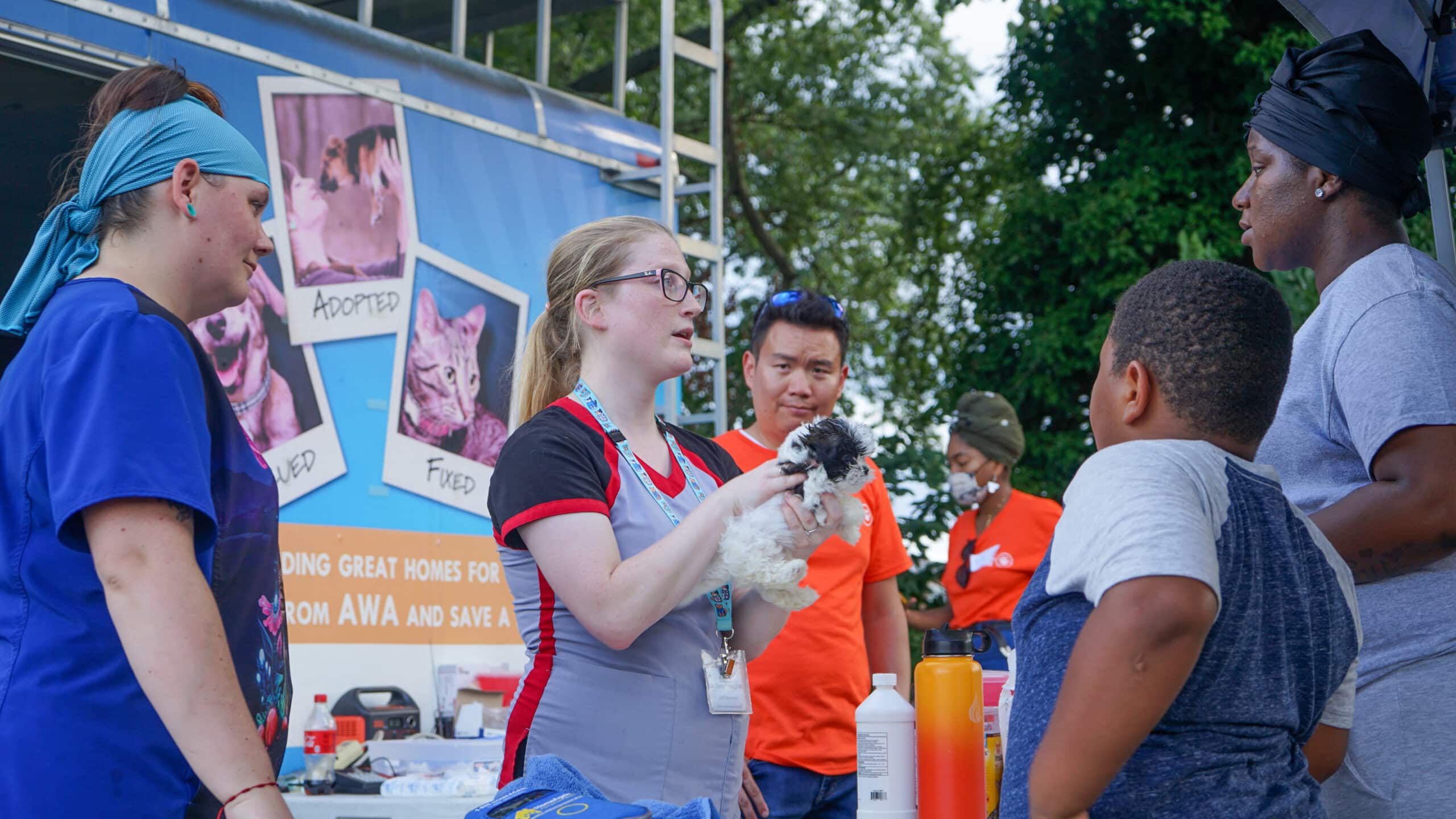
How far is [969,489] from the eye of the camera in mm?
6168

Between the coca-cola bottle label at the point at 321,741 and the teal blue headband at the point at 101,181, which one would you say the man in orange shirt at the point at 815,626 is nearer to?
the coca-cola bottle label at the point at 321,741

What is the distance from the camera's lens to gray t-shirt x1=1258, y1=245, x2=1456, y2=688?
6.22 ft

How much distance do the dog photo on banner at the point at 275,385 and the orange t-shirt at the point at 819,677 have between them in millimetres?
1607

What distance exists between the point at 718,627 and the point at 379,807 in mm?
1739

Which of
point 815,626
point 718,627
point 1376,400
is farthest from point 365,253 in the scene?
point 1376,400

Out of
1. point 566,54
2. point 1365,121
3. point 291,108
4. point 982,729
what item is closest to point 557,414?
point 982,729

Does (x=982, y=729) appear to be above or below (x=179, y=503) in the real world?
below

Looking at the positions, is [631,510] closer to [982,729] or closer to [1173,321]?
[982,729]

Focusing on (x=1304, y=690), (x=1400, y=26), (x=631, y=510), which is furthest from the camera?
(x=1400, y=26)

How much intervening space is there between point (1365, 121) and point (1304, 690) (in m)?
1.04

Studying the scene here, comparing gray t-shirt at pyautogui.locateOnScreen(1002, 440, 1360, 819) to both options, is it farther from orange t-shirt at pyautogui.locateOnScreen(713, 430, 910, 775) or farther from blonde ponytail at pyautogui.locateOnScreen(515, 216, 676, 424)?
orange t-shirt at pyautogui.locateOnScreen(713, 430, 910, 775)

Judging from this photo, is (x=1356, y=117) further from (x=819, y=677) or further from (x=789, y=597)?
(x=819, y=677)

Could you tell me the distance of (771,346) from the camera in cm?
379

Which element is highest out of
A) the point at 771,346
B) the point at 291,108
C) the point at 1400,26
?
the point at 291,108
